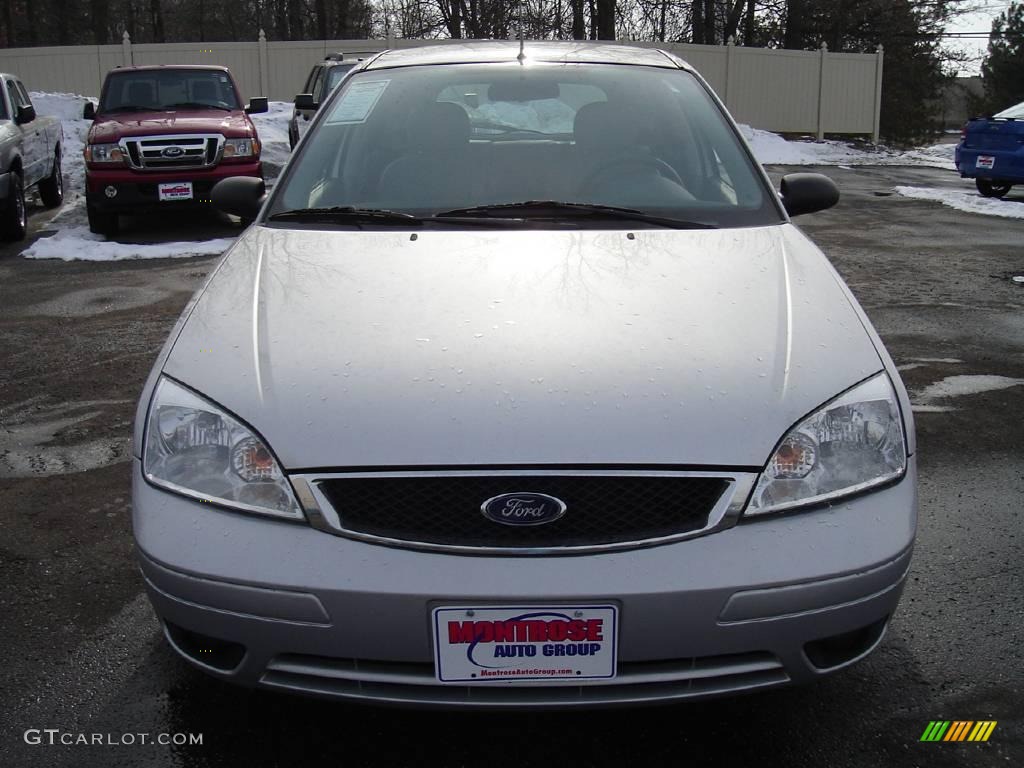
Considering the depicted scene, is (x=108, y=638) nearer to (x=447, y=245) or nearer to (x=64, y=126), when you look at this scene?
(x=447, y=245)

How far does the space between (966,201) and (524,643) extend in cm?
1299

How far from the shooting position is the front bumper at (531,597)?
1.83 m

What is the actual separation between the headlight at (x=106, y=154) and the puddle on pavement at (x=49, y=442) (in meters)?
5.54

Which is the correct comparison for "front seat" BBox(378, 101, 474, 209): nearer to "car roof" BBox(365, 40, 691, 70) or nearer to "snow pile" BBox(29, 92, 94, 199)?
"car roof" BBox(365, 40, 691, 70)

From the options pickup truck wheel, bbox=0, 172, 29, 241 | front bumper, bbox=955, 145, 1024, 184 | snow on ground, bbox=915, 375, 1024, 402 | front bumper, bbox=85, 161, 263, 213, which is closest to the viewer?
snow on ground, bbox=915, 375, 1024, 402

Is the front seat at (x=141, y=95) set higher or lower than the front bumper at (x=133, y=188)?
higher

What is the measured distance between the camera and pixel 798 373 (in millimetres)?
2113

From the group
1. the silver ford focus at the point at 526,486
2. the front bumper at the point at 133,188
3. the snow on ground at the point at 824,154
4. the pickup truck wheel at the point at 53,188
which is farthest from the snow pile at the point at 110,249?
the snow on ground at the point at 824,154

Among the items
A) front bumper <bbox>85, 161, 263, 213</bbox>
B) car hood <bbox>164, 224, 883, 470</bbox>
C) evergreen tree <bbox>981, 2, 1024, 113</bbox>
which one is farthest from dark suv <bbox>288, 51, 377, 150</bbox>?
evergreen tree <bbox>981, 2, 1024, 113</bbox>

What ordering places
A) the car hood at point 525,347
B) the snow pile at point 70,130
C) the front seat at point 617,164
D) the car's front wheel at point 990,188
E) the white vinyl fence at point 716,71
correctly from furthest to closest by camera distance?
the white vinyl fence at point 716,71, the car's front wheel at point 990,188, the snow pile at point 70,130, the front seat at point 617,164, the car hood at point 525,347

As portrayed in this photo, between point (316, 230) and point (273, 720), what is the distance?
1378 millimetres

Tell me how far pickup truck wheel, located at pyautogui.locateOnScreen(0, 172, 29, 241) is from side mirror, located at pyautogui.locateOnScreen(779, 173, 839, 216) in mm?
8167

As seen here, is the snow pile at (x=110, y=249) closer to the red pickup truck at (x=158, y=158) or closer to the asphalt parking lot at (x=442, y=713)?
the red pickup truck at (x=158, y=158)

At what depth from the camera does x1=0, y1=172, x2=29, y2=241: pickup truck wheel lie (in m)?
9.36
